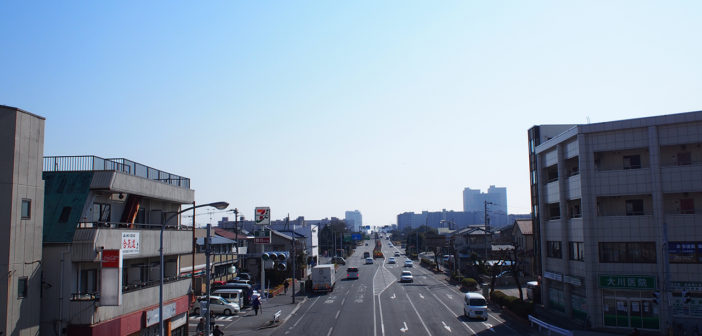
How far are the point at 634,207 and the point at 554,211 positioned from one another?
8.51 metres

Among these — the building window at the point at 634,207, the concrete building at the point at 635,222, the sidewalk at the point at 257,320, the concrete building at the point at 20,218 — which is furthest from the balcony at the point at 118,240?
the building window at the point at 634,207

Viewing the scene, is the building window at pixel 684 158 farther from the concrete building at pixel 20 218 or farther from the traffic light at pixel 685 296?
the concrete building at pixel 20 218

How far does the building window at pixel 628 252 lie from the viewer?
3203 centimetres

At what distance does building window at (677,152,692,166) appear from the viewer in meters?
31.8

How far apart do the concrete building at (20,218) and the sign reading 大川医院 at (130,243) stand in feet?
11.3

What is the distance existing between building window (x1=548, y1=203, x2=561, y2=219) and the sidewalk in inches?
884

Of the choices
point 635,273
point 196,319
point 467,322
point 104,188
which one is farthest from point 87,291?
point 635,273

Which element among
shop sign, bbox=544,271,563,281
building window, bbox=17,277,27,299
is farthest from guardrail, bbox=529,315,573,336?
building window, bbox=17,277,27,299

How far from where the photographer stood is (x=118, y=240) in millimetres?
21703

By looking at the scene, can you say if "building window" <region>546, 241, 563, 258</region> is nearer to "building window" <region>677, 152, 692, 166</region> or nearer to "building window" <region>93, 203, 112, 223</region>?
"building window" <region>677, 152, 692, 166</region>

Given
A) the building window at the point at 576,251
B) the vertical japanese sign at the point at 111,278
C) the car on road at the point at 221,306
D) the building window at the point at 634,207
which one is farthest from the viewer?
the car on road at the point at 221,306

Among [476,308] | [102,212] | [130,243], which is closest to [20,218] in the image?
[102,212]

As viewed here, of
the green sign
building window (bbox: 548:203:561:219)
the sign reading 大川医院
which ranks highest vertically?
building window (bbox: 548:203:561:219)

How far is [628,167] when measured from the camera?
33.8 meters
